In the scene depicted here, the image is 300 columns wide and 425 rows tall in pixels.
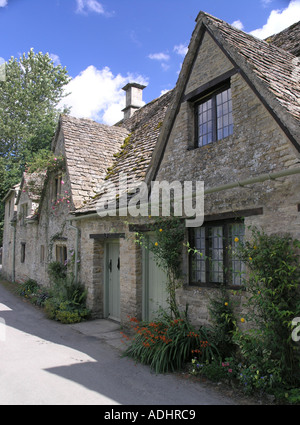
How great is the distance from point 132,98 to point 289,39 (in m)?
10.6

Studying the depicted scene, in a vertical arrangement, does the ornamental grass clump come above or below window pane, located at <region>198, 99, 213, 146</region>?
below

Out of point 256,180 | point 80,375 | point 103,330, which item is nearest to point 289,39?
point 256,180

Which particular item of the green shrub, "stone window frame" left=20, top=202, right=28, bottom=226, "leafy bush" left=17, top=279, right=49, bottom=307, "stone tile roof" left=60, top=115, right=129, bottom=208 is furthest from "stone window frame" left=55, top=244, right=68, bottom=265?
the green shrub

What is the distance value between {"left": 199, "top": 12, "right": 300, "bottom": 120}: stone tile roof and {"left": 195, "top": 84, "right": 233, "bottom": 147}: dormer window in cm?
74

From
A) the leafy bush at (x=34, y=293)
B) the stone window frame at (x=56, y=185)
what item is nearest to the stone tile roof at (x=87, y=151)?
the stone window frame at (x=56, y=185)

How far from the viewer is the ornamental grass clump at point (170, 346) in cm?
548

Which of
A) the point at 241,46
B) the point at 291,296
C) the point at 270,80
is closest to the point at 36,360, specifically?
the point at 291,296

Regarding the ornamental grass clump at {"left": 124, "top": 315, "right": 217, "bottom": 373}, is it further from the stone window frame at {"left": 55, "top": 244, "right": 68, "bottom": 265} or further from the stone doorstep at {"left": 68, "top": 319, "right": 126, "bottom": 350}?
the stone window frame at {"left": 55, "top": 244, "right": 68, "bottom": 265}

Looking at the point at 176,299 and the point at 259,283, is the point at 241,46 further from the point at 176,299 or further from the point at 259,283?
the point at 176,299

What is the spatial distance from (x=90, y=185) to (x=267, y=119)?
23.6 feet

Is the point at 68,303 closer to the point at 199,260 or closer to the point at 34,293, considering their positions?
the point at 34,293

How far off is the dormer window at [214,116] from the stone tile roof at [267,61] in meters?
0.74

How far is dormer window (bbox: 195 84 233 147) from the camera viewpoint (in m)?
6.29

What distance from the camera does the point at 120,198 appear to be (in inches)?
332
